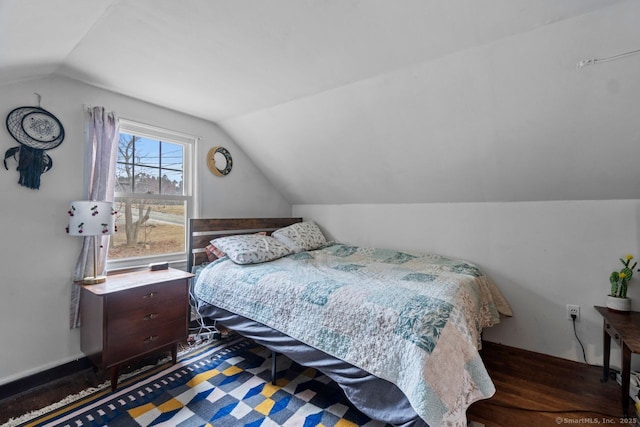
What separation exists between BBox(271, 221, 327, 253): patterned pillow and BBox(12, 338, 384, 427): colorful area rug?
4.01 ft

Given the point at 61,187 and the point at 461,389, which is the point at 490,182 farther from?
the point at 61,187

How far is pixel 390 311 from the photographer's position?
58.7 inches

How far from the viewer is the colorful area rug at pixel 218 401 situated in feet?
5.23

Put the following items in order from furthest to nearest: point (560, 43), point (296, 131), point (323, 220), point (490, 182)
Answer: point (323, 220), point (296, 131), point (490, 182), point (560, 43)

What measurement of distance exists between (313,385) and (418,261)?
1.43 metres

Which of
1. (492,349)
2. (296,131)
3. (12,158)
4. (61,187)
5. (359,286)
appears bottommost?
(492,349)

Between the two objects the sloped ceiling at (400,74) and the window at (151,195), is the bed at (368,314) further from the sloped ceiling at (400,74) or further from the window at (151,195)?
the sloped ceiling at (400,74)

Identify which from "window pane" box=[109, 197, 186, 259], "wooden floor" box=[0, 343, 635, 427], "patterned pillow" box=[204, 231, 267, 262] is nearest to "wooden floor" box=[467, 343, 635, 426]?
"wooden floor" box=[0, 343, 635, 427]

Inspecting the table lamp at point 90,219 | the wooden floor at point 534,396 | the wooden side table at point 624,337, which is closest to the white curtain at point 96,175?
the table lamp at point 90,219

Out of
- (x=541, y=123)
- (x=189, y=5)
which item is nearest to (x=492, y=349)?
(x=541, y=123)

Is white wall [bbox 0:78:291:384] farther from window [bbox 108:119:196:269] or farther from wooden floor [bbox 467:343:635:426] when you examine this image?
wooden floor [bbox 467:343:635:426]

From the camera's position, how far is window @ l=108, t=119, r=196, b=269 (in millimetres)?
2438

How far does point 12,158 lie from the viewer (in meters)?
1.84

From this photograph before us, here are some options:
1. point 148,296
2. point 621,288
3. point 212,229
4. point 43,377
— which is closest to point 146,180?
point 212,229
